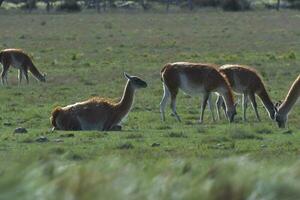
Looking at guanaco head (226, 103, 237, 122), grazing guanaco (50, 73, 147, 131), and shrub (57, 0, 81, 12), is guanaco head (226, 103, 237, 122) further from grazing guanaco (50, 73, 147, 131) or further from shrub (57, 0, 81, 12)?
shrub (57, 0, 81, 12)

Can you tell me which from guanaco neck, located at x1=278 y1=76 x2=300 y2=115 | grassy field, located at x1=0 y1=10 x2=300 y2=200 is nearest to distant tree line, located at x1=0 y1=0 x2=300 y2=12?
grassy field, located at x1=0 y1=10 x2=300 y2=200

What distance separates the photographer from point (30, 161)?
5.40 meters

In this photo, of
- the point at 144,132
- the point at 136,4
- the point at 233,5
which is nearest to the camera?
the point at 144,132

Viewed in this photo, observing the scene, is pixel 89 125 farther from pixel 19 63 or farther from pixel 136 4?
pixel 136 4

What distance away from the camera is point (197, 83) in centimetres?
2142

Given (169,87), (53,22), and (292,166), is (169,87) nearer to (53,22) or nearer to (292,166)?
(292,166)

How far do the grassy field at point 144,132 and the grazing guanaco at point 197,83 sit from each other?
0.44 m

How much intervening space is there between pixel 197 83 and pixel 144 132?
3679 mm

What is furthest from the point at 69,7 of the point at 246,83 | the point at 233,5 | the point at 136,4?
the point at 246,83

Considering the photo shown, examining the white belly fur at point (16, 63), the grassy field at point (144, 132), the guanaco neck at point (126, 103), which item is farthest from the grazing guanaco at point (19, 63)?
the guanaco neck at point (126, 103)

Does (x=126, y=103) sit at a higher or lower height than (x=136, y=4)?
higher

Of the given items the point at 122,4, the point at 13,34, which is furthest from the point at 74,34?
the point at 122,4

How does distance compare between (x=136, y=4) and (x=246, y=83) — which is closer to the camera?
(x=246, y=83)

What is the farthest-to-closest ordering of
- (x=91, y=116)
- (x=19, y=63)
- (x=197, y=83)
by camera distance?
(x=19, y=63)
(x=197, y=83)
(x=91, y=116)
